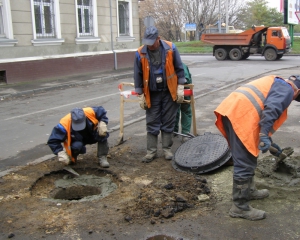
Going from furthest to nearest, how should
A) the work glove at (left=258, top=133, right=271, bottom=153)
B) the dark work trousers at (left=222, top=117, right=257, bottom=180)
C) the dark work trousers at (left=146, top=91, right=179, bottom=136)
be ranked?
1. the dark work trousers at (left=146, top=91, right=179, bottom=136)
2. the dark work trousers at (left=222, top=117, right=257, bottom=180)
3. the work glove at (left=258, top=133, right=271, bottom=153)

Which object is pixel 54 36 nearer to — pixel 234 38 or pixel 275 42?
pixel 234 38

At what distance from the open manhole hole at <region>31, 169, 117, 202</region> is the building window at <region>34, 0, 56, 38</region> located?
11.4 m

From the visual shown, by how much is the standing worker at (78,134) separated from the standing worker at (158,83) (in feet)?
2.08

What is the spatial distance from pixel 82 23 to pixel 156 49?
12865 mm

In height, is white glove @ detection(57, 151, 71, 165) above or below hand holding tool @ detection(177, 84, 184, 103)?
below

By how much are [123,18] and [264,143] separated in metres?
17.6

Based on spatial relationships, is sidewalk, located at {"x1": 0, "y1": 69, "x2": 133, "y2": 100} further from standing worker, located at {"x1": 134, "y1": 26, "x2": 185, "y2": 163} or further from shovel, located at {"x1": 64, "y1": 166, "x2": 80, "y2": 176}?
standing worker, located at {"x1": 134, "y1": 26, "x2": 185, "y2": 163}

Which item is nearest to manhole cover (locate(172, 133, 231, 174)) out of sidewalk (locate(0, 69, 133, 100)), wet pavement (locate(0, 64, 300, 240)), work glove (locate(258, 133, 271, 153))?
wet pavement (locate(0, 64, 300, 240))

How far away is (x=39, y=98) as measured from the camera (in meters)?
11.5

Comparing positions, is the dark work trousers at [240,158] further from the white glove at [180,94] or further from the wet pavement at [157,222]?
the white glove at [180,94]

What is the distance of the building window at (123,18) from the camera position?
63.9 ft

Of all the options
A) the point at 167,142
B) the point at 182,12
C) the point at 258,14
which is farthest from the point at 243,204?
the point at 258,14

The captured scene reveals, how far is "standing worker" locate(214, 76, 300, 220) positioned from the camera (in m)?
3.14

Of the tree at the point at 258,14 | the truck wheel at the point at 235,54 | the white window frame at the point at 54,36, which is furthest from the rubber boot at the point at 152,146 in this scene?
the tree at the point at 258,14
